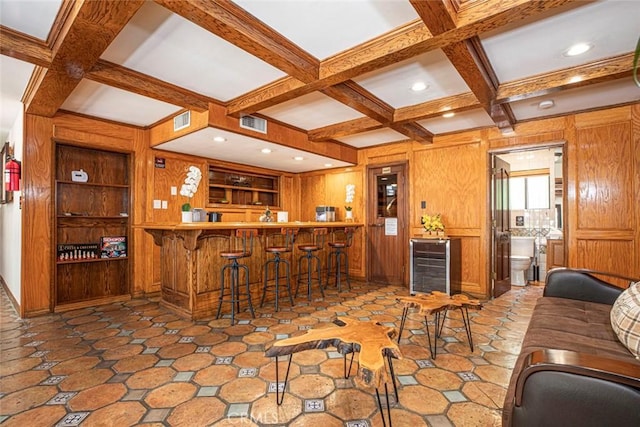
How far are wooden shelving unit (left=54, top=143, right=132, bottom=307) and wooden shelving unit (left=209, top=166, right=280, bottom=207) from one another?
4.79 ft

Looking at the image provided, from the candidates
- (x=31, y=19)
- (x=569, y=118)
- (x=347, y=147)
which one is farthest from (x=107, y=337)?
(x=569, y=118)

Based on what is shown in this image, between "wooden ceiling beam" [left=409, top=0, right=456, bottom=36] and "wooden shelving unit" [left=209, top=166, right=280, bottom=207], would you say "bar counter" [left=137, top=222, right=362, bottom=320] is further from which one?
"wooden ceiling beam" [left=409, top=0, right=456, bottom=36]

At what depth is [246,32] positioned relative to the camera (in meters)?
2.03

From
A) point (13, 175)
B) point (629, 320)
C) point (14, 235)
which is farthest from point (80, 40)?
point (629, 320)

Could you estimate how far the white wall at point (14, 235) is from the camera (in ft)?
12.0

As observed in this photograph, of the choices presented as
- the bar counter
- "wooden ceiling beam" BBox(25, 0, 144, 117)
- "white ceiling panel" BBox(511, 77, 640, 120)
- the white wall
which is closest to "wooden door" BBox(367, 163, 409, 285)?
"white ceiling panel" BBox(511, 77, 640, 120)

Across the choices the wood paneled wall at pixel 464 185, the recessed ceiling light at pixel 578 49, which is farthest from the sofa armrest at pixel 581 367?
the wood paneled wall at pixel 464 185

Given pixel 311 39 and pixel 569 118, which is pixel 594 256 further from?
pixel 311 39

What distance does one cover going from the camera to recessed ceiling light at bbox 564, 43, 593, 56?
2.41 meters

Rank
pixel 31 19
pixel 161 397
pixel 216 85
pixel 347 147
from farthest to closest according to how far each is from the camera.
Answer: pixel 347 147, pixel 216 85, pixel 31 19, pixel 161 397

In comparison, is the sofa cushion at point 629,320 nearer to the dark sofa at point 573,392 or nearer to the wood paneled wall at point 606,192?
the dark sofa at point 573,392

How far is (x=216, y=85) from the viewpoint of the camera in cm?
312

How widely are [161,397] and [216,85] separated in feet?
9.17

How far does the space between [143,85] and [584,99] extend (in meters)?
4.84
